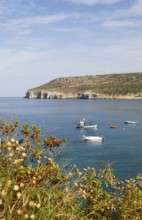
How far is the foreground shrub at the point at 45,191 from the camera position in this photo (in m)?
5.21

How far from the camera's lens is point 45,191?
6.12 metres

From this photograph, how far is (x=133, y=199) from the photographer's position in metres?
9.05

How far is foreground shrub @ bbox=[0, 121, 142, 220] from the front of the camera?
17.1ft

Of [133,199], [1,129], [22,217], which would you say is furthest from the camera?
[1,129]

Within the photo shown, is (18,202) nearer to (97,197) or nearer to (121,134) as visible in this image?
(97,197)

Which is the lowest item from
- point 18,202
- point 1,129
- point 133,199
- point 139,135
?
point 139,135

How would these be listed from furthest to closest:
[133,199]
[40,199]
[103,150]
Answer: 1. [103,150]
2. [133,199]
3. [40,199]

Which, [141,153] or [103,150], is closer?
[141,153]

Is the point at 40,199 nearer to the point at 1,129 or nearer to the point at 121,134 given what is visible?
the point at 1,129

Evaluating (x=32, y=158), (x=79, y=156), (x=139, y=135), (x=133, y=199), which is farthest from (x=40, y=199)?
(x=139, y=135)

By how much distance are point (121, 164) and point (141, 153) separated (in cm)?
857

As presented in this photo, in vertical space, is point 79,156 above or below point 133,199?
below

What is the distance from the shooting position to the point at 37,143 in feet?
32.8

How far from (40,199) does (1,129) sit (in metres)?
4.50
